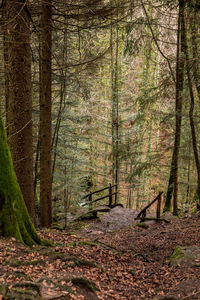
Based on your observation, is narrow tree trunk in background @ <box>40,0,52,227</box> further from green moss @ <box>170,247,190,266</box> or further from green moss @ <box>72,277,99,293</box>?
green moss @ <box>72,277,99,293</box>

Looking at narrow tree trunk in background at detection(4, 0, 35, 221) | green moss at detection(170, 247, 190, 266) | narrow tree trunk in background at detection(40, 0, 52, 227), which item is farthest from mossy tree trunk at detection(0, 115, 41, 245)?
green moss at detection(170, 247, 190, 266)

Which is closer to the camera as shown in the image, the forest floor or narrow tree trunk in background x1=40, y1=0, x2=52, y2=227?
the forest floor

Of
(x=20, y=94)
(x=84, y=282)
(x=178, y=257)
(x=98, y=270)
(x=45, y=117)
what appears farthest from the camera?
(x=45, y=117)

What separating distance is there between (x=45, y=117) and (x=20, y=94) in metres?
1.33

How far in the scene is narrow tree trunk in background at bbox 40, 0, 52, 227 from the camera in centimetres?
725

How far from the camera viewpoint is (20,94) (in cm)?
670

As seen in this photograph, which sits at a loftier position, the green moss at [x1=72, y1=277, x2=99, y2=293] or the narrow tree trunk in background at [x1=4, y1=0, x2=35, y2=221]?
the narrow tree trunk in background at [x1=4, y1=0, x2=35, y2=221]

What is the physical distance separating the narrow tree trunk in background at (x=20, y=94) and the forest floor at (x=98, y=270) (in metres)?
2.03

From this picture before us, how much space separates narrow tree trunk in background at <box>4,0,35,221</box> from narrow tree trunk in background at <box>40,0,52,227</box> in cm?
68

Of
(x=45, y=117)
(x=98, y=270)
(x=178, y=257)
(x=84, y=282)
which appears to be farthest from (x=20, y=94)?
(x=178, y=257)

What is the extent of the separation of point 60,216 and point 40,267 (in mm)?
9504

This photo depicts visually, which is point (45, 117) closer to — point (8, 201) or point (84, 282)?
point (8, 201)

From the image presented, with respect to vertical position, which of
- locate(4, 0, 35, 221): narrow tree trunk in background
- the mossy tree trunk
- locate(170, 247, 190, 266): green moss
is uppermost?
locate(4, 0, 35, 221): narrow tree trunk in background

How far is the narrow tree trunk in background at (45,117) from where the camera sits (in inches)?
286
